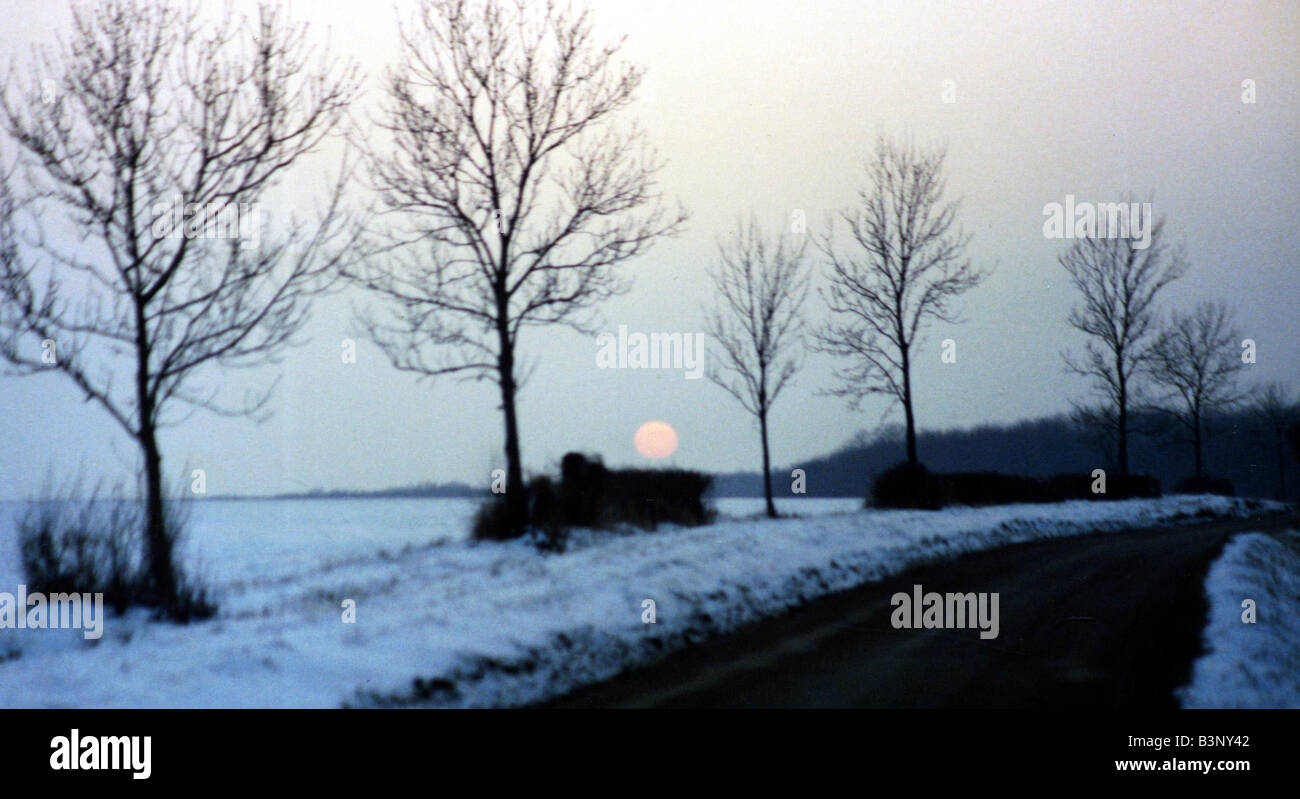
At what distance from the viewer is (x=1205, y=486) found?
43875 millimetres

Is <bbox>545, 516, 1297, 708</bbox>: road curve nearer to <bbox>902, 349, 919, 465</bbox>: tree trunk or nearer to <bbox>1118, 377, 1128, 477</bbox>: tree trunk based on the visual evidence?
<bbox>902, 349, 919, 465</bbox>: tree trunk

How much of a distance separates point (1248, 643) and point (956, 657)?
2533mm

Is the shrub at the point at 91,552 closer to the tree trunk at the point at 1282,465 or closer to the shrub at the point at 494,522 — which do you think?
the shrub at the point at 494,522

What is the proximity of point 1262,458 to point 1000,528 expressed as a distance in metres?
37.1

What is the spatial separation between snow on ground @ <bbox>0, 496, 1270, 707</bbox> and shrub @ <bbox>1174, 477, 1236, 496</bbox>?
32.4m

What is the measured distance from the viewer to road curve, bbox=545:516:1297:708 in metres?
7.06

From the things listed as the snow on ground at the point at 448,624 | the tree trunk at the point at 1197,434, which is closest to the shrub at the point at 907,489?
the snow on ground at the point at 448,624

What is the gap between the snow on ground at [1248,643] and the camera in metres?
6.88

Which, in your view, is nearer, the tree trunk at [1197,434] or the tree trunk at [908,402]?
the tree trunk at [908,402]

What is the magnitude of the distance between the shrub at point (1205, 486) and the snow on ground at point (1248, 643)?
32.4 metres
